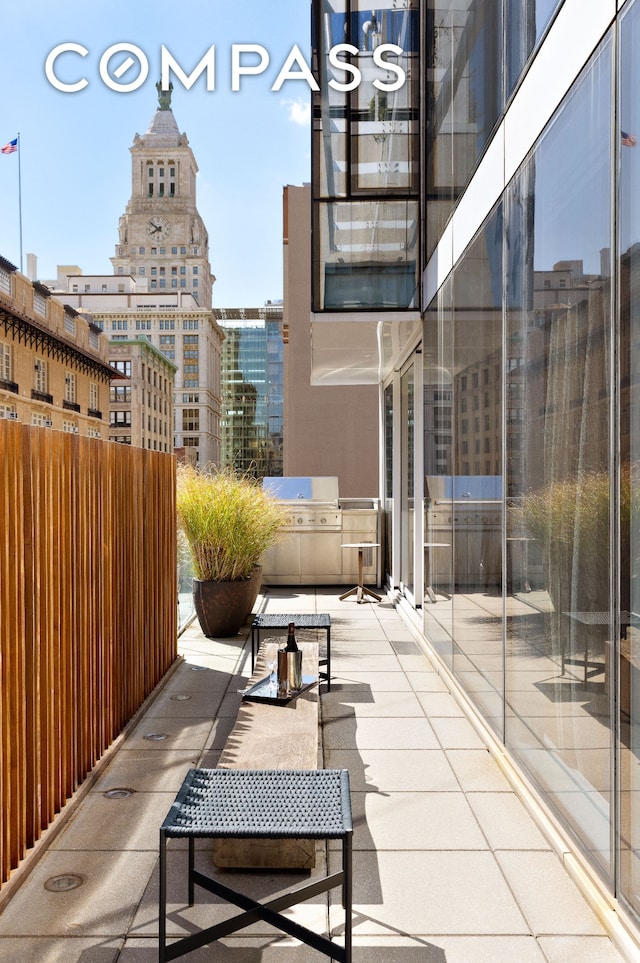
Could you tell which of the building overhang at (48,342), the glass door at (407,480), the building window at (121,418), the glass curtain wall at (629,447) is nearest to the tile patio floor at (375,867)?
the glass curtain wall at (629,447)

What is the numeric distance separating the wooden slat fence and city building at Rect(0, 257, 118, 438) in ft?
167

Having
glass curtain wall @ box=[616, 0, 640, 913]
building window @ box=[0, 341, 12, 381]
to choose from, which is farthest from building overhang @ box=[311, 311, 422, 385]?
building window @ box=[0, 341, 12, 381]

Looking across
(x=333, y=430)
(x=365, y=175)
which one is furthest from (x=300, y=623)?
(x=333, y=430)

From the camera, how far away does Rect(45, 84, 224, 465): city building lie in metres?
103

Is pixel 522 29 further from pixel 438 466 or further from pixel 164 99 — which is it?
pixel 164 99

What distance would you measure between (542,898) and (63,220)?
10533cm

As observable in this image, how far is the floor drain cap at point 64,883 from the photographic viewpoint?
106 inches

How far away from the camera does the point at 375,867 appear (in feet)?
9.34

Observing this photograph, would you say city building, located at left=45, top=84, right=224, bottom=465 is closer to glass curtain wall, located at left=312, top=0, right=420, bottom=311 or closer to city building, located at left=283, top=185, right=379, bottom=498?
city building, located at left=283, top=185, right=379, bottom=498

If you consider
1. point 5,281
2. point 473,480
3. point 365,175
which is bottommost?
point 473,480

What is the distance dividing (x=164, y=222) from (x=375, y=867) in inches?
4899

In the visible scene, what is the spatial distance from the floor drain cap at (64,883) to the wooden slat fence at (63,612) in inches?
5.4

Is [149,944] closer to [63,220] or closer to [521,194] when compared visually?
[521,194]

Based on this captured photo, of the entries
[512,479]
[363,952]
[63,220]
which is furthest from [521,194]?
[63,220]
